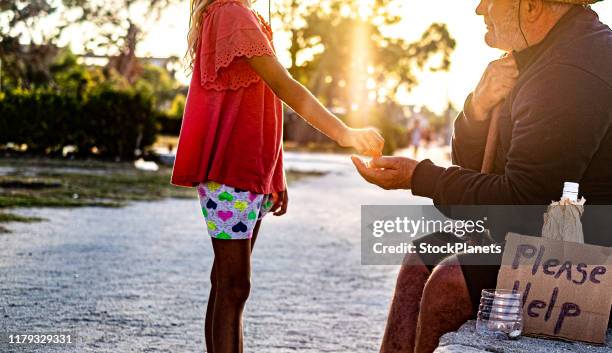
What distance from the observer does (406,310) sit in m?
2.79

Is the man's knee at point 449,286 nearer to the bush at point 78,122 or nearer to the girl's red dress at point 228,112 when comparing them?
the girl's red dress at point 228,112

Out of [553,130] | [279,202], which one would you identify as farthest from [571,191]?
[279,202]

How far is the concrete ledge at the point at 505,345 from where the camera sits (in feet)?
7.48

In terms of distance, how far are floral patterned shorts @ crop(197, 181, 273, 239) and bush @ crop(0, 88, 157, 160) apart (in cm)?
2138

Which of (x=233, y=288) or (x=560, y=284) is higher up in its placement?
(x=560, y=284)

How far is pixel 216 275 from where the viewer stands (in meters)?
3.13

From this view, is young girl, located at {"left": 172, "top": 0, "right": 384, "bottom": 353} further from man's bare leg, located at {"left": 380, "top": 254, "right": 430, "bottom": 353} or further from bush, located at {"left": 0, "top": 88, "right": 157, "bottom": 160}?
bush, located at {"left": 0, "top": 88, "right": 157, "bottom": 160}

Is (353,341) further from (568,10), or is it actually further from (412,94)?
(412,94)

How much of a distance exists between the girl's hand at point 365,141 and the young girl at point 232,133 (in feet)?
0.17

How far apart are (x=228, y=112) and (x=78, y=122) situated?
21570 mm

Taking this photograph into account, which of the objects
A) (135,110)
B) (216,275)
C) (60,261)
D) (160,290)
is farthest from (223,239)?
(135,110)

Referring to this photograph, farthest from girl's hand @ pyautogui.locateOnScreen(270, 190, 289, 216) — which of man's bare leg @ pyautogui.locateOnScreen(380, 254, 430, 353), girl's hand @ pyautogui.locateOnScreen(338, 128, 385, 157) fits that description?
man's bare leg @ pyautogui.locateOnScreen(380, 254, 430, 353)

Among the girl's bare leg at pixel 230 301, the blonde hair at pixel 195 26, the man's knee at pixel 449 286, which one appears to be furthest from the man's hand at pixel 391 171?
the blonde hair at pixel 195 26

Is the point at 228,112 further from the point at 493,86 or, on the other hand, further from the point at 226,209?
the point at 493,86
